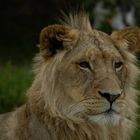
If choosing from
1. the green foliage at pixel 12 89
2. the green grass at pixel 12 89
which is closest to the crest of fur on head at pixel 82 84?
the green grass at pixel 12 89

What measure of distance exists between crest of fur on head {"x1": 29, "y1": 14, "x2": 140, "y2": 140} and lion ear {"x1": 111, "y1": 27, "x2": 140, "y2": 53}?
2 cm

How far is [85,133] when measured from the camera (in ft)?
21.5

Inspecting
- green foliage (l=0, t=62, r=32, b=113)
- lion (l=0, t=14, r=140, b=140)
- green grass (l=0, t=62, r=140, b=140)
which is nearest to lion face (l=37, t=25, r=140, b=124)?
lion (l=0, t=14, r=140, b=140)

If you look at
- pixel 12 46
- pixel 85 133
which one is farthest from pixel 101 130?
pixel 12 46

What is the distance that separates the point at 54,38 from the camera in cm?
655

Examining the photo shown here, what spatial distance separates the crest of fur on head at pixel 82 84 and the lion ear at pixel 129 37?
2cm

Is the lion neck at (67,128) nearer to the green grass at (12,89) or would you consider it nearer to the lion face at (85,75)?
the lion face at (85,75)

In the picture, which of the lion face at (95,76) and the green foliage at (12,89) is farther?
the green foliage at (12,89)

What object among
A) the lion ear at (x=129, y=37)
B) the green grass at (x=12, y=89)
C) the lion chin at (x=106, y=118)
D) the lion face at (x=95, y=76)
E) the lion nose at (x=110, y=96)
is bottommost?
the lion chin at (x=106, y=118)

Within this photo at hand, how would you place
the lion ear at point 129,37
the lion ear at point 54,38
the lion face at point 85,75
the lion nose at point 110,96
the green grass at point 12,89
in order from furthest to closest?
the green grass at point 12,89
the lion ear at point 129,37
the lion ear at point 54,38
the lion face at point 85,75
the lion nose at point 110,96

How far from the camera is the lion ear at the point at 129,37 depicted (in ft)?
22.4

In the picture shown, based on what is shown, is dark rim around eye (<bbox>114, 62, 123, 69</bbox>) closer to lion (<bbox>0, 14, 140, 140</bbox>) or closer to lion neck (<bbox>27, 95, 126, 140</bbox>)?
lion (<bbox>0, 14, 140, 140</bbox>)

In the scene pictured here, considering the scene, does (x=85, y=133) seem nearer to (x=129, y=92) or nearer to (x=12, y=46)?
(x=129, y=92)

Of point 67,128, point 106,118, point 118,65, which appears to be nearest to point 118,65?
point 118,65
